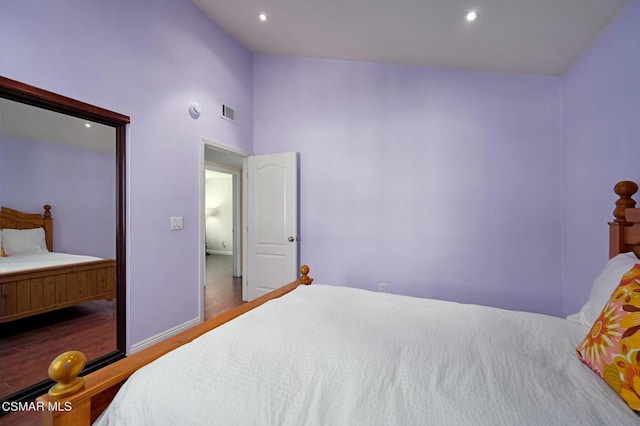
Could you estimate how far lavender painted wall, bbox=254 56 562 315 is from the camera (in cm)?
253

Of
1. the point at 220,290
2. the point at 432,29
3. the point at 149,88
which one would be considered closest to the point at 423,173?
the point at 432,29

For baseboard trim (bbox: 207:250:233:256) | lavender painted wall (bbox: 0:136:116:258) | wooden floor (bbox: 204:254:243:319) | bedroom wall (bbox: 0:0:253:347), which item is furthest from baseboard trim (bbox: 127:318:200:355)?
baseboard trim (bbox: 207:250:233:256)

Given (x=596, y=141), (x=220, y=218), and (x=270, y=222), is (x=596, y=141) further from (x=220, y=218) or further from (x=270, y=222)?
(x=220, y=218)

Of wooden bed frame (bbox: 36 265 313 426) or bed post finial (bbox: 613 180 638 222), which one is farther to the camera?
bed post finial (bbox: 613 180 638 222)

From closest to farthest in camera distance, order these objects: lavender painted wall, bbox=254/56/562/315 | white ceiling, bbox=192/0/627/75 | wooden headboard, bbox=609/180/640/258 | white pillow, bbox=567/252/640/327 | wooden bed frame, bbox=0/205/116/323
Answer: white pillow, bbox=567/252/640/327 < wooden headboard, bbox=609/180/640/258 < wooden bed frame, bbox=0/205/116/323 < white ceiling, bbox=192/0/627/75 < lavender painted wall, bbox=254/56/562/315

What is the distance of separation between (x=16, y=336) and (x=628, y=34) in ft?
14.5

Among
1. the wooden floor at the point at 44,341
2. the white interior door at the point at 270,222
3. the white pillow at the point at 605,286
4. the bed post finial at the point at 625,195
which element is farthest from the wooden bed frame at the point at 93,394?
the bed post finial at the point at 625,195

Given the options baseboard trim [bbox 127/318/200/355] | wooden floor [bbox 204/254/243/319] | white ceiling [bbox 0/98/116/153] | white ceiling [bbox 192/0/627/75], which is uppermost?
white ceiling [bbox 192/0/627/75]

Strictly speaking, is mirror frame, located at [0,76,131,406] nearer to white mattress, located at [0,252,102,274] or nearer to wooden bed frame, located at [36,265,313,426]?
white mattress, located at [0,252,102,274]

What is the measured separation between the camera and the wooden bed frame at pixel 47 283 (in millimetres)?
1760

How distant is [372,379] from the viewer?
0.86 m

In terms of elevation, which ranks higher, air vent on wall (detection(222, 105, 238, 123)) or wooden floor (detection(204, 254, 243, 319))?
air vent on wall (detection(222, 105, 238, 123))

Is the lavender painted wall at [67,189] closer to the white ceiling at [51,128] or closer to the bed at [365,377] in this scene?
the white ceiling at [51,128]

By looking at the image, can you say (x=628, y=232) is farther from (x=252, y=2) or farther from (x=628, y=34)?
(x=252, y=2)
